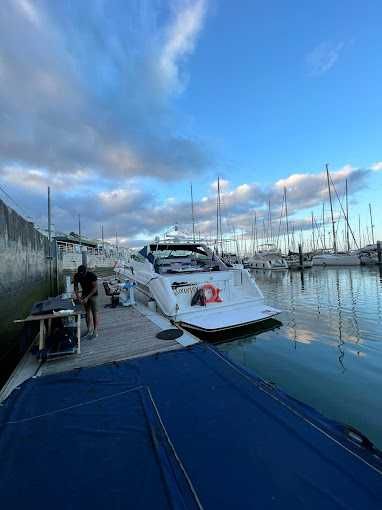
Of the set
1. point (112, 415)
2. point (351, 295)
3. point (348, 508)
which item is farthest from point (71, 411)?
point (351, 295)

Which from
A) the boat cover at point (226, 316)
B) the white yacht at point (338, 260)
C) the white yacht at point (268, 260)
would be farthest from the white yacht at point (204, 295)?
the white yacht at point (338, 260)

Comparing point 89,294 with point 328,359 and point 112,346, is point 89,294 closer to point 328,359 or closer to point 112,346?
point 112,346

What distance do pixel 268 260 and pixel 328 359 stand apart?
38120 millimetres

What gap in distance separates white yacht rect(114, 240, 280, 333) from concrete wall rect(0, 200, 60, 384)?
144 inches

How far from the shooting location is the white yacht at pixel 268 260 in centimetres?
4022

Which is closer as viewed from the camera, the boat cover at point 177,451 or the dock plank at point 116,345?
the boat cover at point 177,451

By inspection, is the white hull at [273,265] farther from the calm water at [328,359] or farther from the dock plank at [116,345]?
the dock plank at [116,345]

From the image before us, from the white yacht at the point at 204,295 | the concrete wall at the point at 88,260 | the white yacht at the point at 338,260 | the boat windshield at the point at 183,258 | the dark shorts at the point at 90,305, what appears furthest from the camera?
the white yacht at the point at 338,260

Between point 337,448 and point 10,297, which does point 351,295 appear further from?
point 10,297

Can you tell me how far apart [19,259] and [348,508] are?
333 inches

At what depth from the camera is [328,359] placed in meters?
5.57

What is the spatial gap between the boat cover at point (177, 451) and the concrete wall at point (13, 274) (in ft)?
11.0

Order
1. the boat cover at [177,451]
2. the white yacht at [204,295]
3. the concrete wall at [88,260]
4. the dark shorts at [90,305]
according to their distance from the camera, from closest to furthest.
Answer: the boat cover at [177,451], the dark shorts at [90,305], the white yacht at [204,295], the concrete wall at [88,260]

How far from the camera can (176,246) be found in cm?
1053
